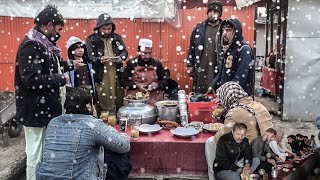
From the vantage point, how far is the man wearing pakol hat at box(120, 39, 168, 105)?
21.1 feet

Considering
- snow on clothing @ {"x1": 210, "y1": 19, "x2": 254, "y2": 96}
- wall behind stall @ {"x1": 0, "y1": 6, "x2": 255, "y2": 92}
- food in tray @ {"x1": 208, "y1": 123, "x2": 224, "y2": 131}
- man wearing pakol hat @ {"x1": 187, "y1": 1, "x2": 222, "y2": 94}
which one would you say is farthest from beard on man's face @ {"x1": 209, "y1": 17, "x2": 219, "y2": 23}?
food in tray @ {"x1": 208, "y1": 123, "x2": 224, "y2": 131}

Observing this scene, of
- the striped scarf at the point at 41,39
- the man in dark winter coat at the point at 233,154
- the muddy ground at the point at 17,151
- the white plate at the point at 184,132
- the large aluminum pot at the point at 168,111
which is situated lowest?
the muddy ground at the point at 17,151

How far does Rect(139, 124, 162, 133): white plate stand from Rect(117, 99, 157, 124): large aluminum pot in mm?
168

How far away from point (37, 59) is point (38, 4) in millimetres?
5123

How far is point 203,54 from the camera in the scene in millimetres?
7594

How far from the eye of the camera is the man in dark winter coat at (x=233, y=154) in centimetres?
399

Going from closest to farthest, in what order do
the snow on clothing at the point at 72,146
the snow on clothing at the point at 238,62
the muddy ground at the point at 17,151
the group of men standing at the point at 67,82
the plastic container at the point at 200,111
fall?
1. the snow on clothing at the point at 72,146
2. the group of men standing at the point at 67,82
3. the plastic container at the point at 200,111
4. the muddy ground at the point at 17,151
5. the snow on clothing at the point at 238,62

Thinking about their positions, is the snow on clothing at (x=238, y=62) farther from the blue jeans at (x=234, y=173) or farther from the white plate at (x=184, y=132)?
the blue jeans at (x=234, y=173)

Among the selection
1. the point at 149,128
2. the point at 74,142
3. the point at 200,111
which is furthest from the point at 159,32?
the point at 74,142

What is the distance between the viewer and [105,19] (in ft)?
21.0

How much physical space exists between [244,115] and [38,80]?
237cm

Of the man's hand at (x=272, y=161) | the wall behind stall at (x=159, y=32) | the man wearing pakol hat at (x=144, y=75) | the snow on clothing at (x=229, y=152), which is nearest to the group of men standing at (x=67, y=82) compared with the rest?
the man wearing pakol hat at (x=144, y=75)

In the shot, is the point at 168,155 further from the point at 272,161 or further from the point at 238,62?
the point at 238,62

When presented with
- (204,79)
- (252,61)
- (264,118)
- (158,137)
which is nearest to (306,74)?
(204,79)
